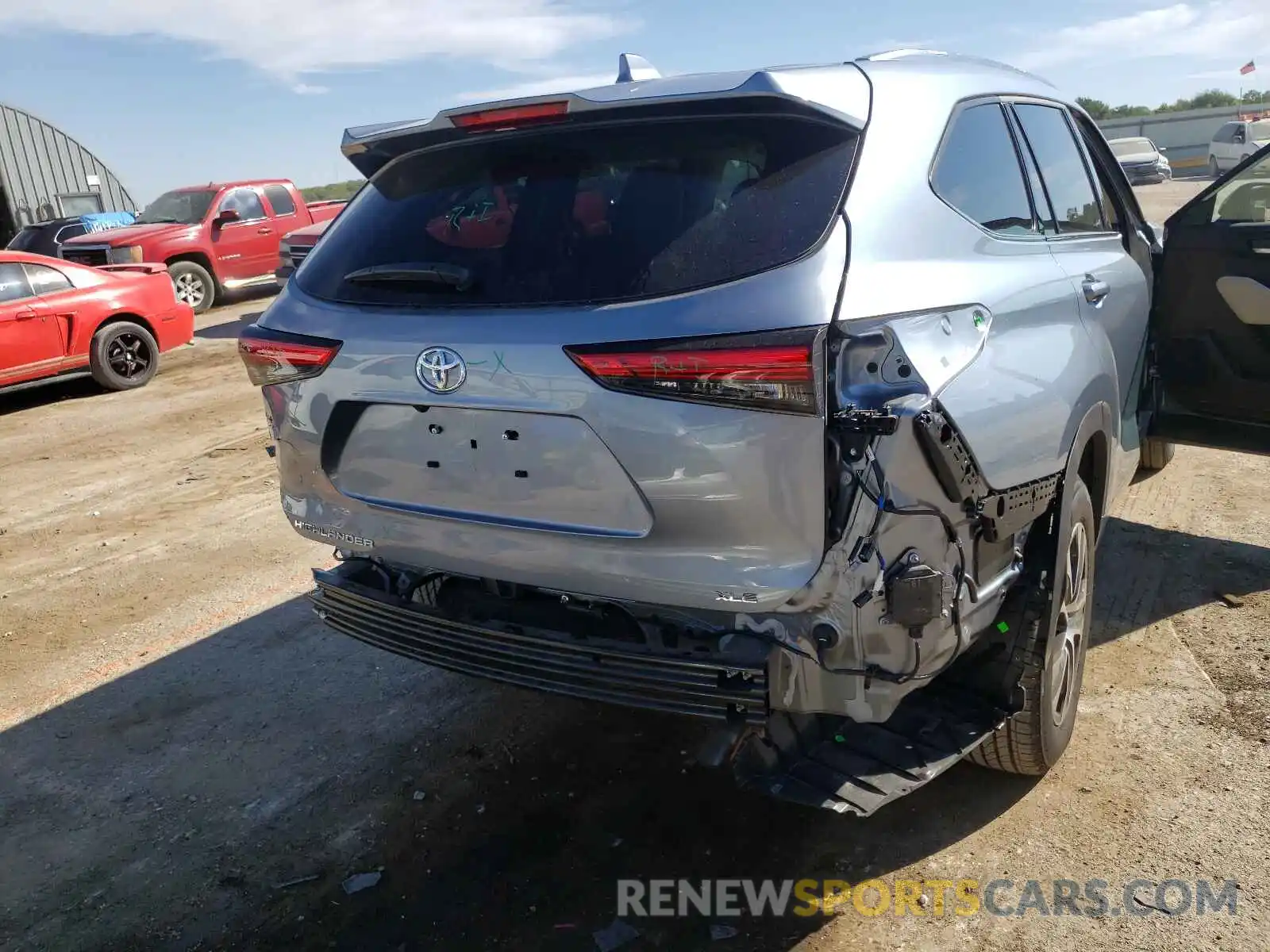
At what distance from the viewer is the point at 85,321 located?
1037 centimetres

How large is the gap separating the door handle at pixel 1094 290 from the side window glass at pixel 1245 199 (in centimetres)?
119

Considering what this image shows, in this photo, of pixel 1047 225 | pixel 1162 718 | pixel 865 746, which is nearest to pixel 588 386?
pixel 865 746

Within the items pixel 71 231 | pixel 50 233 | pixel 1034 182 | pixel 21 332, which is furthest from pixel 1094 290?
pixel 50 233

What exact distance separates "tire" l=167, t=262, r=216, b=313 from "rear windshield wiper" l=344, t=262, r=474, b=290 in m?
14.1

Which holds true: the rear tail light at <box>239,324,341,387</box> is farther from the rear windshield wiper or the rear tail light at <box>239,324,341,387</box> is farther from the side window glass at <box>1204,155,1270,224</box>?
the side window glass at <box>1204,155,1270,224</box>

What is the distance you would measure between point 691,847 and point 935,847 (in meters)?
0.69

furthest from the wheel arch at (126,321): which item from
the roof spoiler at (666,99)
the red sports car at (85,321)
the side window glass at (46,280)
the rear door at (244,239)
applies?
the roof spoiler at (666,99)

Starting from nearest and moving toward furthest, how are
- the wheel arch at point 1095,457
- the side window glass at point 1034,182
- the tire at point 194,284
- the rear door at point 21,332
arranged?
the wheel arch at point 1095,457 → the side window glass at point 1034,182 → the rear door at point 21,332 → the tire at point 194,284

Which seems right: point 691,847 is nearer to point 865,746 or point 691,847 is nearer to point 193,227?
point 865,746

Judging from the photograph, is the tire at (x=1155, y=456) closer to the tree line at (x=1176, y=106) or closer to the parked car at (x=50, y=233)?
the parked car at (x=50, y=233)

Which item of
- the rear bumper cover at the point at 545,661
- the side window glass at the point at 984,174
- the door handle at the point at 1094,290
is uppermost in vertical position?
the side window glass at the point at 984,174

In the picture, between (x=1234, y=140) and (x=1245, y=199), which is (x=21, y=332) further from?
(x=1234, y=140)

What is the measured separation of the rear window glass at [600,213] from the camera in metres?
2.41

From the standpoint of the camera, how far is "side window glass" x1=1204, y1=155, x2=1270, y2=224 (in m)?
4.39
